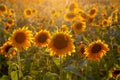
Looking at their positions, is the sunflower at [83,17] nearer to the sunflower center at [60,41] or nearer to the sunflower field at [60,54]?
the sunflower field at [60,54]

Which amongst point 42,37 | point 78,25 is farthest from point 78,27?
point 42,37

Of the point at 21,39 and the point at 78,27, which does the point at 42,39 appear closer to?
the point at 21,39

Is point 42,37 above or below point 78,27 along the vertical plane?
below

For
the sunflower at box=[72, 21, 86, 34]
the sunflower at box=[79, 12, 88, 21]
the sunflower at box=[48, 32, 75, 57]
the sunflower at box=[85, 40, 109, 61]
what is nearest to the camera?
the sunflower at box=[48, 32, 75, 57]

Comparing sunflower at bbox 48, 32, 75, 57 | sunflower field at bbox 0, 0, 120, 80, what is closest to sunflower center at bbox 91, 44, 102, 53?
sunflower field at bbox 0, 0, 120, 80

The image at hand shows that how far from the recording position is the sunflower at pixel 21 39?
4.09 m

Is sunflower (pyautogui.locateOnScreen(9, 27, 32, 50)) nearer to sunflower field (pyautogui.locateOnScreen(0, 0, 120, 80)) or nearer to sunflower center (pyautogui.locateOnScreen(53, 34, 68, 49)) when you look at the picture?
sunflower field (pyautogui.locateOnScreen(0, 0, 120, 80))

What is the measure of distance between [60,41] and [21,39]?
80cm

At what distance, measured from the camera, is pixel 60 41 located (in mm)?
3514

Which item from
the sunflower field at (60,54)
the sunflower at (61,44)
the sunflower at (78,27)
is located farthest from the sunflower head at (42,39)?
the sunflower at (78,27)

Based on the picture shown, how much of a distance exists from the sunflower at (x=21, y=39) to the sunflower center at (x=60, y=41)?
2.30 feet

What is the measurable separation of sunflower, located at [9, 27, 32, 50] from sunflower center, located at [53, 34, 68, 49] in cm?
70

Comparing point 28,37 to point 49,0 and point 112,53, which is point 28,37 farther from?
point 49,0

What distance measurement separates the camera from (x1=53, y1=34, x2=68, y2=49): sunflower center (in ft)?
11.5
